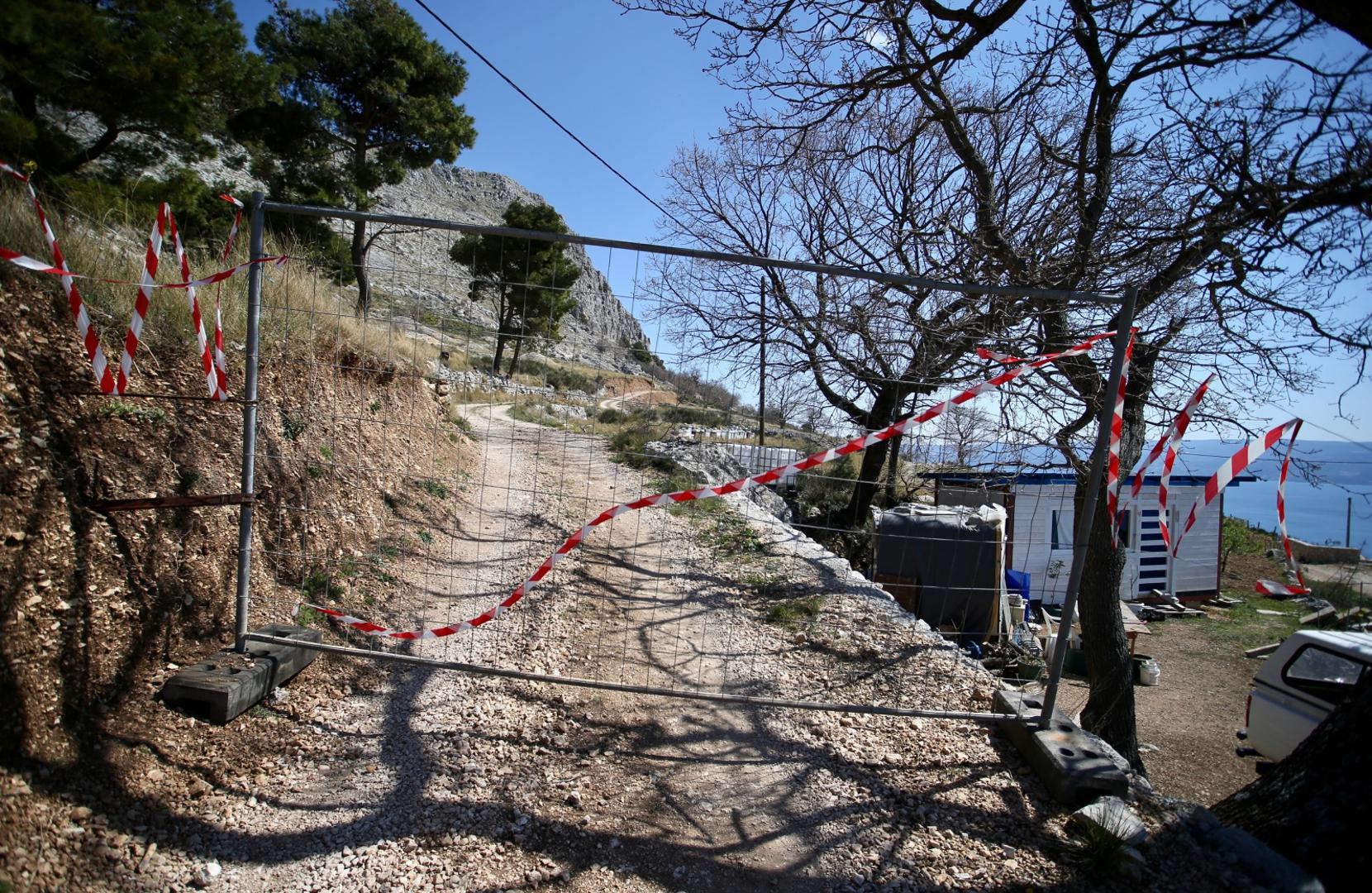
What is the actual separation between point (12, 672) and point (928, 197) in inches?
397

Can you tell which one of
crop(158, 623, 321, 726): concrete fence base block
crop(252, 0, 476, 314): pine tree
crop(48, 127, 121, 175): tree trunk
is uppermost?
crop(252, 0, 476, 314): pine tree

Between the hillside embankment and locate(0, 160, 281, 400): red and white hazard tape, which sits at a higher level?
locate(0, 160, 281, 400): red and white hazard tape

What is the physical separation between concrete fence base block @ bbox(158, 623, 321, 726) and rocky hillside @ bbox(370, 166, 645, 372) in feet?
6.92

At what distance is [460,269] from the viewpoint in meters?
7.26

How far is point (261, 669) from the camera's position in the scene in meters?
3.44

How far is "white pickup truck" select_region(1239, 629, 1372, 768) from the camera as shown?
717cm

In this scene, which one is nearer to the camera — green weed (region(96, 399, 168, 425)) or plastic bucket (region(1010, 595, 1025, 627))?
green weed (region(96, 399, 168, 425))

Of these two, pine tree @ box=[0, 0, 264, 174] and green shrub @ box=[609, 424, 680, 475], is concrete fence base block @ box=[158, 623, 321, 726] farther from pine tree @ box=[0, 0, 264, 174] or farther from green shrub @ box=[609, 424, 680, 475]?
pine tree @ box=[0, 0, 264, 174]

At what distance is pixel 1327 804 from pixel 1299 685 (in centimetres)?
613

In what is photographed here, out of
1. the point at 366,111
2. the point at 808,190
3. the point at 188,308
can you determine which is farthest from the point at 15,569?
the point at 366,111

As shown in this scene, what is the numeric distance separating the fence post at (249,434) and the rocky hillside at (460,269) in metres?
0.62

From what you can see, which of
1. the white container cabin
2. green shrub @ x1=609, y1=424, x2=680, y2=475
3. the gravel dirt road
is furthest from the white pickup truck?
the white container cabin

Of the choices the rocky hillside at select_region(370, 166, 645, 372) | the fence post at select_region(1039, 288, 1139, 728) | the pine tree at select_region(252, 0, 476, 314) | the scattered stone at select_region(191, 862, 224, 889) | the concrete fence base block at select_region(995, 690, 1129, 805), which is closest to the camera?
the scattered stone at select_region(191, 862, 224, 889)

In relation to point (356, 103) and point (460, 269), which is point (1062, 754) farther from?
point (356, 103)
